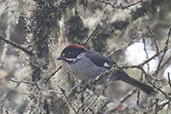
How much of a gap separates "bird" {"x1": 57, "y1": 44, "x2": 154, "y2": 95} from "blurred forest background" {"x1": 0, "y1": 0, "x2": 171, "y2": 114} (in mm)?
126

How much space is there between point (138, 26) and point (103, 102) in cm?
158

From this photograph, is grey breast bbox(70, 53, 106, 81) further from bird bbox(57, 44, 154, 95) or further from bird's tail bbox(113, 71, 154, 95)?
bird's tail bbox(113, 71, 154, 95)

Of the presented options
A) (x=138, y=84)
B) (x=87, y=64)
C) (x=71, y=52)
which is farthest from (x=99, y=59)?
(x=138, y=84)

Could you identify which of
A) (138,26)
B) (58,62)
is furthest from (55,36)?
(138,26)

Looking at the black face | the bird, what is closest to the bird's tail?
the bird

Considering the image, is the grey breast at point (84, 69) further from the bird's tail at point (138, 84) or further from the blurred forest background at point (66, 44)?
the bird's tail at point (138, 84)

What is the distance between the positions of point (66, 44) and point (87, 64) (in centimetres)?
45

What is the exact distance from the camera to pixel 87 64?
466 cm

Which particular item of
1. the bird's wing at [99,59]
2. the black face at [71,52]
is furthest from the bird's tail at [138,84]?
the black face at [71,52]

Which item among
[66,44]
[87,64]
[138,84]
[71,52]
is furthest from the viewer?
[66,44]

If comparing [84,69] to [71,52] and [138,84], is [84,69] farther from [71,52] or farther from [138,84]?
[138,84]

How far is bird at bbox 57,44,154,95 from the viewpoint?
14.6 feet

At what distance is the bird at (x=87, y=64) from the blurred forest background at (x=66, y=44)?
0.41 feet

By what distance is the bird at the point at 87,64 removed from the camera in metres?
4.45
